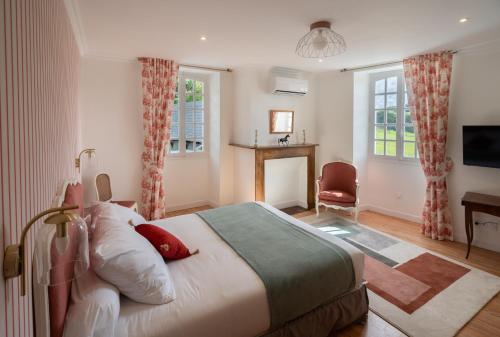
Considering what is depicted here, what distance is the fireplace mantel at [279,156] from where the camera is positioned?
4.63m

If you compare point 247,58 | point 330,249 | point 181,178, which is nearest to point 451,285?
point 330,249

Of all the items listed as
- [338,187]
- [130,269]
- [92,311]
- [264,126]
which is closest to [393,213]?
[338,187]

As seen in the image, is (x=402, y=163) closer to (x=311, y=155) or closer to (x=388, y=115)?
(x=388, y=115)

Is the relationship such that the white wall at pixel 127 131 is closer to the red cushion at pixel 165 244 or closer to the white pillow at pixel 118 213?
the white pillow at pixel 118 213

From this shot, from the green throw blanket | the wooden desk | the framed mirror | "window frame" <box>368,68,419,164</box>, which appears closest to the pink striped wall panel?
the green throw blanket

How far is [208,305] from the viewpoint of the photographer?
157 centimetres

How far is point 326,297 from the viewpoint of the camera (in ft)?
6.40

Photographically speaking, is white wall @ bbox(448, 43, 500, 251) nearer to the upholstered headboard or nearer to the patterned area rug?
the patterned area rug

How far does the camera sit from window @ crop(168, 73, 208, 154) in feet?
16.1

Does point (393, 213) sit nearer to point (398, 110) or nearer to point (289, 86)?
point (398, 110)

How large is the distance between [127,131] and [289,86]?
274 centimetres

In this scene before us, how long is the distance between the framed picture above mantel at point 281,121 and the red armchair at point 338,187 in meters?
1.00

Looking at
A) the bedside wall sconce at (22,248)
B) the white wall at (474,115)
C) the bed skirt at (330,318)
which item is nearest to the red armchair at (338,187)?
the white wall at (474,115)

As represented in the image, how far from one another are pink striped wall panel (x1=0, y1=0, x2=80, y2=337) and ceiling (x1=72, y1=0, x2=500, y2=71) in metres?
1.18
